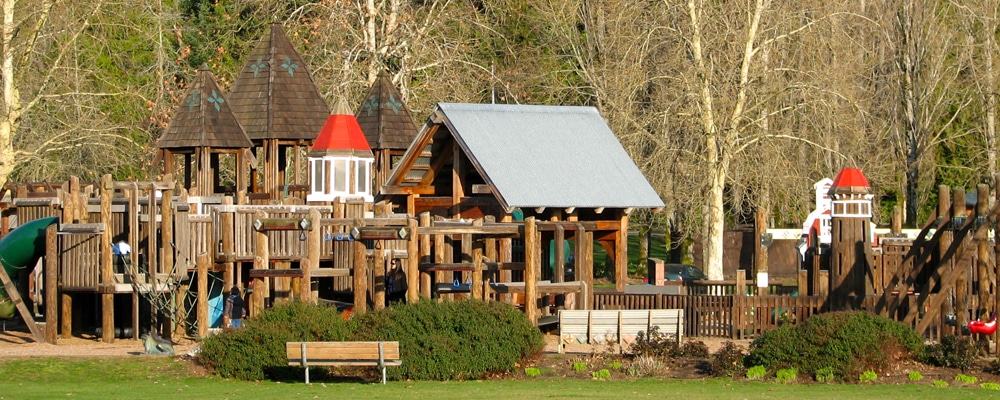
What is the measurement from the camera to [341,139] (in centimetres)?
3191

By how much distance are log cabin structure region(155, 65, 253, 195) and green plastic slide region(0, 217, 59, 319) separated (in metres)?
4.50

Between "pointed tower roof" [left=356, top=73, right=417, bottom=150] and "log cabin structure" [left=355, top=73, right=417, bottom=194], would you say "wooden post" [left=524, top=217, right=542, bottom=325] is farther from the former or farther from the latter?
"pointed tower roof" [left=356, top=73, right=417, bottom=150]

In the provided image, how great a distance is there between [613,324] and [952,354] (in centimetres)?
563

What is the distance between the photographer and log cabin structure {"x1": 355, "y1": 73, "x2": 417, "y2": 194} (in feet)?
123

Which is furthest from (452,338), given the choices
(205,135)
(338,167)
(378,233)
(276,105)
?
(276,105)

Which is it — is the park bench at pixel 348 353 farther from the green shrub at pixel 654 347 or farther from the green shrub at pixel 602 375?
the green shrub at pixel 654 347

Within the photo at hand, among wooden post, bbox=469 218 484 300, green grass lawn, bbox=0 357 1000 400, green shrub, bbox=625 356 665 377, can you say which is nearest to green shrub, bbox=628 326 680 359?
green shrub, bbox=625 356 665 377

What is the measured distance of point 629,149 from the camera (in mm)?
41406

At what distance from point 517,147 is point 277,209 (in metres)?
5.81

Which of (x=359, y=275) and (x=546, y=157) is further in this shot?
(x=546, y=157)

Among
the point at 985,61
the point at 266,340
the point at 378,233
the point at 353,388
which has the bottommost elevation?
the point at 353,388

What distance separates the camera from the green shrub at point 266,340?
23.9m

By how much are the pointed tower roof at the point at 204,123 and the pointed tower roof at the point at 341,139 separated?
12.8 ft

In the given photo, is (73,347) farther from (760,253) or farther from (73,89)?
(73,89)
